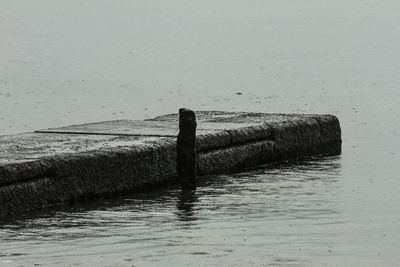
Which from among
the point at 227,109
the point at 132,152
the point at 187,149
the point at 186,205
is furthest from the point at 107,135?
the point at 227,109

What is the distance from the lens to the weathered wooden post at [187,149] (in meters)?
17.3

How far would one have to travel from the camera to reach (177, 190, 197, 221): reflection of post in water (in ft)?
52.5

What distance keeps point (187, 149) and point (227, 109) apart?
12170mm

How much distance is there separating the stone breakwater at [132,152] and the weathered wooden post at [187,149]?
0.40m

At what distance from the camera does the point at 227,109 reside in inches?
1165

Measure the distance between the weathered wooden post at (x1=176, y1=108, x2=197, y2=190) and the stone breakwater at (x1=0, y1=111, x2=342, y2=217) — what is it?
0.40m

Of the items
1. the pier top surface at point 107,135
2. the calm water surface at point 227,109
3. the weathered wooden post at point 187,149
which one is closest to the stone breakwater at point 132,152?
the pier top surface at point 107,135

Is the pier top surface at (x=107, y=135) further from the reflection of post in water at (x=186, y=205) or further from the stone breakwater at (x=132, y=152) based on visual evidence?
the reflection of post in water at (x=186, y=205)

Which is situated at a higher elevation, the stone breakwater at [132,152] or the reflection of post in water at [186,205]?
the stone breakwater at [132,152]

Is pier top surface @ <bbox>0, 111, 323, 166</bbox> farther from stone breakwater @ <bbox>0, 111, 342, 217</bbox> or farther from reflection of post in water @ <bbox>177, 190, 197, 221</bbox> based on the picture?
reflection of post in water @ <bbox>177, 190, 197, 221</bbox>

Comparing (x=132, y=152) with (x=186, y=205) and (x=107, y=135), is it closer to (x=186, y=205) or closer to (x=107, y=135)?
(x=186, y=205)

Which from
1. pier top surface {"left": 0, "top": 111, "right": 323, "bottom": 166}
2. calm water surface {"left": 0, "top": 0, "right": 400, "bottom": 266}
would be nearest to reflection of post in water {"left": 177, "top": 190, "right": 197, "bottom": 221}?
calm water surface {"left": 0, "top": 0, "right": 400, "bottom": 266}

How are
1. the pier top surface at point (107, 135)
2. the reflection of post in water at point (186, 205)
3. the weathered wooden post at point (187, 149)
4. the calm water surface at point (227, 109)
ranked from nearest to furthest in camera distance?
1. the calm water surface at point (227, 109)
2. the reflection of post in water at point (186, 205)
3. the pier top surface at point (107, 135)
4. the weathered wooden post at point (187, 149)

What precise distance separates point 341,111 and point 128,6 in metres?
71.0
